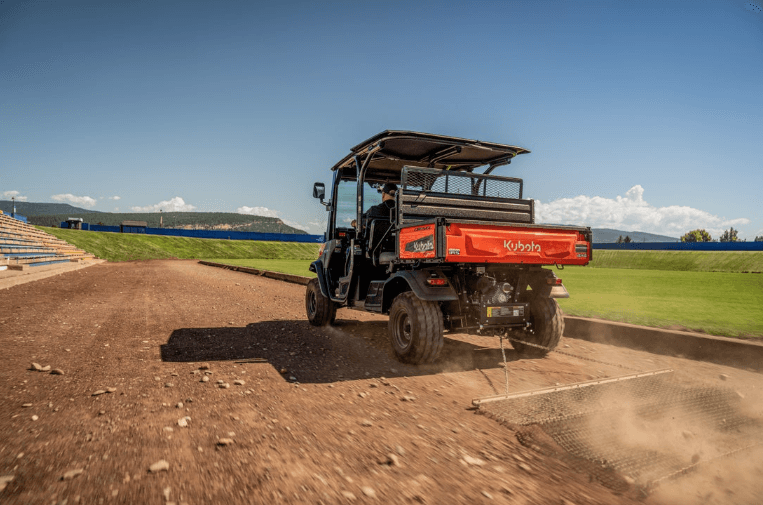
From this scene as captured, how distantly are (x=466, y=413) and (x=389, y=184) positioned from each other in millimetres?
4523

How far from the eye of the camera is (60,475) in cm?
231

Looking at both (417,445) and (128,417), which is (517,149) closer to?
(417,445)

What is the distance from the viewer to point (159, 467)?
2.42 meters

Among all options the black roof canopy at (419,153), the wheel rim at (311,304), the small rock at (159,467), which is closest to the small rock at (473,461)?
the small rock at (159,467)

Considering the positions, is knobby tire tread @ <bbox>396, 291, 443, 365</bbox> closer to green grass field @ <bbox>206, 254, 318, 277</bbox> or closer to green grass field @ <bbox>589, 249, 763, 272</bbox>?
green grass field @ <bbox>206, 254, 318, 277</bbox>

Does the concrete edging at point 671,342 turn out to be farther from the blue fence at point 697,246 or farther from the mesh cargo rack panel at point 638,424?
the blue fence at point 697,246

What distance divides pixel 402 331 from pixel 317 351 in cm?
119

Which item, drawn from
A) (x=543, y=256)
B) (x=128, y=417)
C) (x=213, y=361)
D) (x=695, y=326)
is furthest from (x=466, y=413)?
(x=695, y=326)

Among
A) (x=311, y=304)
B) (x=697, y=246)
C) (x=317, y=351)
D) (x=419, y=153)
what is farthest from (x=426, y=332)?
(x=697, y=246)

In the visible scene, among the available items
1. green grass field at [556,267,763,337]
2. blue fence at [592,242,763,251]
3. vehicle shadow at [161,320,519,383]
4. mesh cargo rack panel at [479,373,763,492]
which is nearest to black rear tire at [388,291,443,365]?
vehicle shadow at [161,320,519,383]

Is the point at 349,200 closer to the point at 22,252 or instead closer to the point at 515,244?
the point at 515,244

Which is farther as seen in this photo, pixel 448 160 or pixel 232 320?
pixel 232 320

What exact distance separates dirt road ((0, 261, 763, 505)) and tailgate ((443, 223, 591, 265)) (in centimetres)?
125

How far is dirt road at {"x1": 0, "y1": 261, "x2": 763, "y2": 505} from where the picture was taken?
2260 mm
